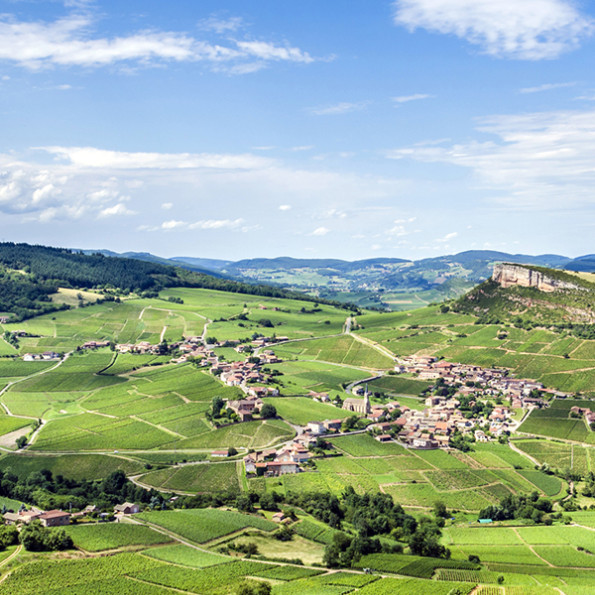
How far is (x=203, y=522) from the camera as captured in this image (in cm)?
6625

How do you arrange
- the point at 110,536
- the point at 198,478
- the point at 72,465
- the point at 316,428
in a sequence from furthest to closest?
the point at 316,428
the point at 72,465
the point at 198,478
the point at 110,536

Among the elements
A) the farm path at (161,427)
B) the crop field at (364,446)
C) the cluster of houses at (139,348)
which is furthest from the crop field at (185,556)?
the cluster of houses at (139,348)

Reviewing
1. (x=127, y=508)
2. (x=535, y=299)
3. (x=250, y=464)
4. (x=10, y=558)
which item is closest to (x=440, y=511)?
(x=250, y=464)

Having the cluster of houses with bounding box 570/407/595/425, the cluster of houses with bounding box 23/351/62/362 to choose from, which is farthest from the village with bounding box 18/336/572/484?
the cluster of houses with bounding box 23/351/62/362

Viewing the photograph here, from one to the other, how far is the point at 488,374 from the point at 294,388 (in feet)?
124

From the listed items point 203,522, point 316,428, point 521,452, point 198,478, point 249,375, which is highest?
point 249,375

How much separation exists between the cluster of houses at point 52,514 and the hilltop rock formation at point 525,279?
392ft

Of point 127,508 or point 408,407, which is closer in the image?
point 127,508

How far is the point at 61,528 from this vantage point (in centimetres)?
6138

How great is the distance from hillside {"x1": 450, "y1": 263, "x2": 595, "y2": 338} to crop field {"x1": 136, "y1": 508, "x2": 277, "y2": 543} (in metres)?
93.0

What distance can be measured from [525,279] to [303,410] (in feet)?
283

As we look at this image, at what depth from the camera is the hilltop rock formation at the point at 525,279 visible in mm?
159250

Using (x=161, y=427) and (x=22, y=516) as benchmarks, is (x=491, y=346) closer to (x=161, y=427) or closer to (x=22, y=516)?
(x=161, y=427)

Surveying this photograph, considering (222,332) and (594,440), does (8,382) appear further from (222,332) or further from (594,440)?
(594,440)
